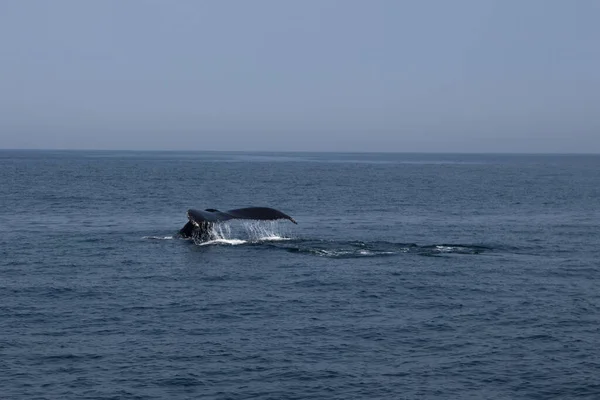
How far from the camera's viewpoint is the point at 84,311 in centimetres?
3312

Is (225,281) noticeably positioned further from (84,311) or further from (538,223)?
(538,223)

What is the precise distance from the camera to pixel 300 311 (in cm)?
3350

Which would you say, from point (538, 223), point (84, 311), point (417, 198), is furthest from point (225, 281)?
point (417, 198)

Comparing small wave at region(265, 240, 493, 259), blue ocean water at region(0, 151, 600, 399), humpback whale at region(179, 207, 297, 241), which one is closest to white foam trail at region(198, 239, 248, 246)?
blue ocean water at region(0, 151, 600, 399)

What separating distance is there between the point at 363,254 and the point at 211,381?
904 inches

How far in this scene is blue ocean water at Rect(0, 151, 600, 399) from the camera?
990 inches

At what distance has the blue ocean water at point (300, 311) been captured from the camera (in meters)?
25.2

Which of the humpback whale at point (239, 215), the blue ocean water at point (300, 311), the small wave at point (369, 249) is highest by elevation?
the humpback whale at point (239, 215)

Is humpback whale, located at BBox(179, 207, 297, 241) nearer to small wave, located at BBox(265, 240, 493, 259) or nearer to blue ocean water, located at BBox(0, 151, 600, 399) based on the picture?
blue ocean water, located at BBox(0, 151, 600, 399)

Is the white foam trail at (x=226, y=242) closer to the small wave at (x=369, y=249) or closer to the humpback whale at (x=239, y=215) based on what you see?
the small wave at (x=369, y=249)

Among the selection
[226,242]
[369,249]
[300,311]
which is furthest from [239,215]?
[300,311]

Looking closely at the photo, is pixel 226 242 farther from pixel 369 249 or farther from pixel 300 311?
pixel 300 311

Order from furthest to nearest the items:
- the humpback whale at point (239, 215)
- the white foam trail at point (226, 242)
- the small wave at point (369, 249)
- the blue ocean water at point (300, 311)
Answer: the white foam trail at point (226, 242) → the small wave at point (369, 249) → the humpback whale at point (239, 215) → the blue ocean water at point (300, 311)

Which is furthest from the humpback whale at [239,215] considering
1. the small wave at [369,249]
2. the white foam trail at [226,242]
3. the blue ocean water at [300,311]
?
the white foam trail at [226,242]
